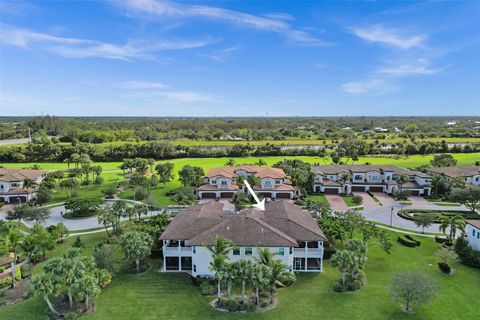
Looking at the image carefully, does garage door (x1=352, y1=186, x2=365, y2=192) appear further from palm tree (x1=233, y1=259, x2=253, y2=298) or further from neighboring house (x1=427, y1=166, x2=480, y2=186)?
palm tree (x1=233, y1=259, x2=253, y2=298)

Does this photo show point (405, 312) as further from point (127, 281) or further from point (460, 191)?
point (460, 191)

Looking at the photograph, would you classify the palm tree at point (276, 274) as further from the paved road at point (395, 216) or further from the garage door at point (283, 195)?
the garage door at point (283, 195)

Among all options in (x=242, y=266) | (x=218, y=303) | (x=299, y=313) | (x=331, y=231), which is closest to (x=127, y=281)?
(x=218, y=303)

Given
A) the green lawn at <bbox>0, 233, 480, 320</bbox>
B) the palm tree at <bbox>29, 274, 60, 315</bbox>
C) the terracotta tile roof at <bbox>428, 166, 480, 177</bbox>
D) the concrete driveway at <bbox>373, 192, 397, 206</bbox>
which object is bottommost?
the green lawn at <bbox>0, 233, 480, 320</bbox>

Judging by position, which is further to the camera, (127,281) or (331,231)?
(331,231)

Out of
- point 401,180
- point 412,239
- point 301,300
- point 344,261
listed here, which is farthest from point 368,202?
point 301,300

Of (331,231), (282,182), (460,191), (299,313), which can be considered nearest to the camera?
(299,313)

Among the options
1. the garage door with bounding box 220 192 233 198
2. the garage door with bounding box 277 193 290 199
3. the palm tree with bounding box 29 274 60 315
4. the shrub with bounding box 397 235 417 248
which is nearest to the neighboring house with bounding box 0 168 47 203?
the garage door with bounding box 220 192 233 198
